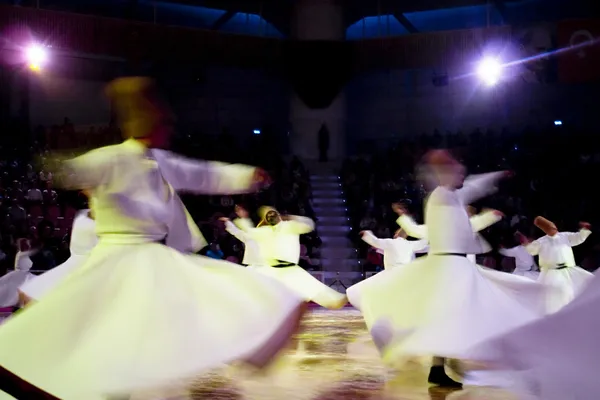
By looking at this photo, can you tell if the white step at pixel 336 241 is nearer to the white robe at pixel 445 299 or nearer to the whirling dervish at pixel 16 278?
the whirling dervish at pixel 16 278

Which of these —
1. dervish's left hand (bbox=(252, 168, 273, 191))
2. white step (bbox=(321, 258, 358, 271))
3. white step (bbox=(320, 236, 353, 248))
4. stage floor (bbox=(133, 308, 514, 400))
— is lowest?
white step (bbox=(321, 258, 358, 271))

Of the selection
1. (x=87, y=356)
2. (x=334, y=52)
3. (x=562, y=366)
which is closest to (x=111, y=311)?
(x=87, y=356)

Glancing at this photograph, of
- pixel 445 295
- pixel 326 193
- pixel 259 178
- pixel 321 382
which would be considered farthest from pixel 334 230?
pixel 259 178

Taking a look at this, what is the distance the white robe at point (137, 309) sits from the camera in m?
3.79

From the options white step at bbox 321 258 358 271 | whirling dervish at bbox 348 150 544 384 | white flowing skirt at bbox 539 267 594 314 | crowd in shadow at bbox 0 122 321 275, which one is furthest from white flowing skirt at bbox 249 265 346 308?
white step at bbox 321 258 358 271

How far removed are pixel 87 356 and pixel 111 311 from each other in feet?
0.96

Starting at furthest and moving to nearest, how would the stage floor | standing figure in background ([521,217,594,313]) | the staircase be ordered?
the staircase
standing figure in background ([521,217,594,313])
the stage floor

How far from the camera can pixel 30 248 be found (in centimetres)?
1321

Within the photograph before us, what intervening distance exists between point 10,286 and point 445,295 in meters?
9.31

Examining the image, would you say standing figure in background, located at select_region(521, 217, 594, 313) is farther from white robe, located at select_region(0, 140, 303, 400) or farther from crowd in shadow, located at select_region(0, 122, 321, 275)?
crowd in shadow, located at select_region(0, 122, 321, 275)

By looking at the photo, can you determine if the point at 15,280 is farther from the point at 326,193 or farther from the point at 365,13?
the point at 365,13

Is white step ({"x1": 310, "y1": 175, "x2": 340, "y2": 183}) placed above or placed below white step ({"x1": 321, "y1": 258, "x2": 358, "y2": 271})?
above

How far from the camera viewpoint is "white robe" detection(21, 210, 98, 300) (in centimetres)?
855

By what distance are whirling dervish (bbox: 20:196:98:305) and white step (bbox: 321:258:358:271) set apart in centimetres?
984
